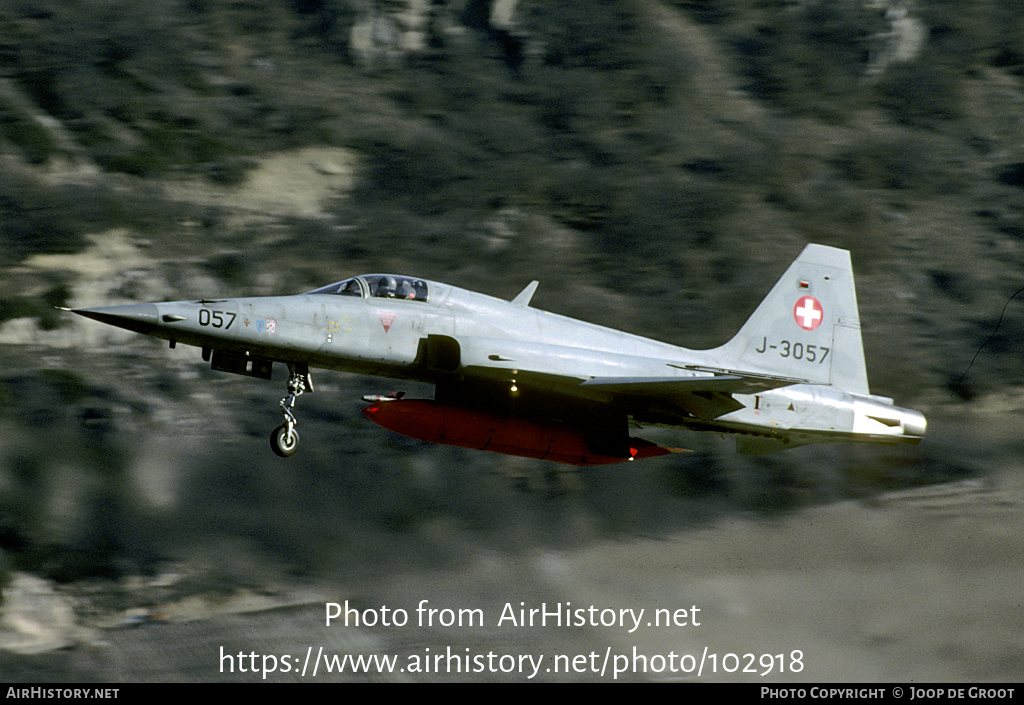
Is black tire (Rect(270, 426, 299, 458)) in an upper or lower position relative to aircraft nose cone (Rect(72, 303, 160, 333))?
lower

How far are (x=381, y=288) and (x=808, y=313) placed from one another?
7.76 m

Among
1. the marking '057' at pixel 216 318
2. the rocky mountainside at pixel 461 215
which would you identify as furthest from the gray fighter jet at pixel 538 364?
the rocky mountainside at pixel 461 215

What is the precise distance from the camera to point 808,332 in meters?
19.4

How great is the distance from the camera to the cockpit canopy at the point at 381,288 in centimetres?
1619

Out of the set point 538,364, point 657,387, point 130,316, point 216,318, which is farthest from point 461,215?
point 130,316

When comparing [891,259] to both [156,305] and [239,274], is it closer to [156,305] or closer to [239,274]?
[239,274]

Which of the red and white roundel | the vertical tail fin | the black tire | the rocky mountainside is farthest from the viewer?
the rocky mountainside

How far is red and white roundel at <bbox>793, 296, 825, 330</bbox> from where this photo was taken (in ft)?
63.8

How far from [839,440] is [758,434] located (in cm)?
140

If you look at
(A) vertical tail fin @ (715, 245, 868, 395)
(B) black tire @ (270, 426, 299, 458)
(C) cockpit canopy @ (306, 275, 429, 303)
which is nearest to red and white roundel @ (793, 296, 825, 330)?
(A) vertical tail fin @ (715, 245, 868, 395)

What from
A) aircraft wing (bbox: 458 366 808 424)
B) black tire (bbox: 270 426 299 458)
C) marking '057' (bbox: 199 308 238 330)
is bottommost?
black tire (bbox: 270 426 299 458)

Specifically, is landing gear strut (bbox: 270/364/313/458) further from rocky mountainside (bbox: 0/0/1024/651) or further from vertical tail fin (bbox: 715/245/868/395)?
rocky mountainside (bbox: 0/0/1024/651)

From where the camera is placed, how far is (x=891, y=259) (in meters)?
40.6

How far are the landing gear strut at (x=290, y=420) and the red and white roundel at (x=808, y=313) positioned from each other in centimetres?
859
